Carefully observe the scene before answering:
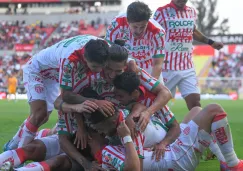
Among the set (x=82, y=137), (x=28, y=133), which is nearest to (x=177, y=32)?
(x=28, y=133)

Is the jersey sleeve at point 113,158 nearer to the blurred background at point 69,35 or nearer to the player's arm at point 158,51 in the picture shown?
the player's arm at point 158,51

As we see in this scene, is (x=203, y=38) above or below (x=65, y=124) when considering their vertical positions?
above

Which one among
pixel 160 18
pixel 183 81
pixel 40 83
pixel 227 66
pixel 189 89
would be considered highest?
pixel 160 18

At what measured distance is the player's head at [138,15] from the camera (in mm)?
5953

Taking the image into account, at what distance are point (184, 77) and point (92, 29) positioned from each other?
130 feet

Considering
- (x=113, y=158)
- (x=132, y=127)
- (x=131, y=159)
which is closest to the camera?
(x=131, y=159)

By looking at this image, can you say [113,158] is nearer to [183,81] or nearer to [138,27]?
[138,27]

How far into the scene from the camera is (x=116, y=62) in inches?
186

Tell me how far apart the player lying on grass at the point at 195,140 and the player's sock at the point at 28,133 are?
147 cm

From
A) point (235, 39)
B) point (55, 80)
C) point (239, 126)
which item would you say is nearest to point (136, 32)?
point (55, 80)

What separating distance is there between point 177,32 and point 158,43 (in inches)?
51.7

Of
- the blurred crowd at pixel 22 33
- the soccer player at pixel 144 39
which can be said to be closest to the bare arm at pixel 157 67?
the soccer player at pixel 144 39

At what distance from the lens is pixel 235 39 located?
1576 inches

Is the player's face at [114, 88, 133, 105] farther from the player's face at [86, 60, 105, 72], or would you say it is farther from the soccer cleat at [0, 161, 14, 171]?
the soccer cleat at [0, 161, 14, 171]
